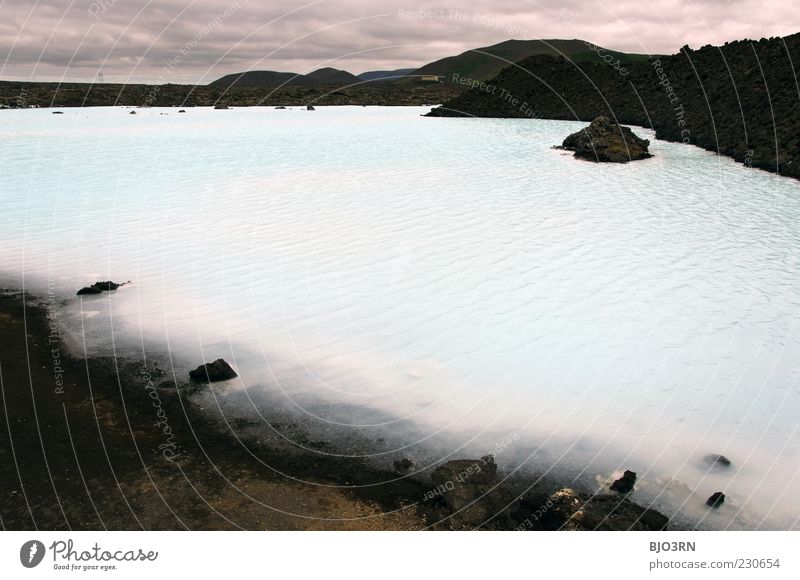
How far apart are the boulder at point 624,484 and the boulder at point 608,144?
38.3 m

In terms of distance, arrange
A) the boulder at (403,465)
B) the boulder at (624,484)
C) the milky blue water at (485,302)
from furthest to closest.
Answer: the milky blue water at (485,302), the boulder at (403,465), the boulder at (624,484)

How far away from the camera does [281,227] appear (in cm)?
2452

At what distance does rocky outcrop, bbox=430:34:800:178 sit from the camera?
42.4 metres

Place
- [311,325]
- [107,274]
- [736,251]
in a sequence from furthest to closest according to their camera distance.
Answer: [736,251] < [107,274] < [311,325]

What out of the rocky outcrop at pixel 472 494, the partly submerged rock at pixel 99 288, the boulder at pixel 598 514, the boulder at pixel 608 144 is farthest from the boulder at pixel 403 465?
the boulder at pixel 608 144

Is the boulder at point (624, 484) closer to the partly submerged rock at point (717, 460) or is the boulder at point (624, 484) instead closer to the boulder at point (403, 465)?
the partly submerged rock at point (717, 460)

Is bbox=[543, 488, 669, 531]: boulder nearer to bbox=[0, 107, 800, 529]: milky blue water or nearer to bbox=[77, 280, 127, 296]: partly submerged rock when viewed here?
Result: bbox=[0, 107, 800, 529]: milky blue water

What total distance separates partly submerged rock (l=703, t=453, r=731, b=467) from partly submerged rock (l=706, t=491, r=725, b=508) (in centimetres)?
97

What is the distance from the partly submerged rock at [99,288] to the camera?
16828mm

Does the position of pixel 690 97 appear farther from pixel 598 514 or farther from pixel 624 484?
pixel 598 514

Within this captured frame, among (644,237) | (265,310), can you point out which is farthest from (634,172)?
(265,310)

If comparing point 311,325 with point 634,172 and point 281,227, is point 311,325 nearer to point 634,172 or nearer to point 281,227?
point 281,227

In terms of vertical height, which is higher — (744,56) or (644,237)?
(744,56)

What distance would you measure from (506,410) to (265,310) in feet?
23.1
